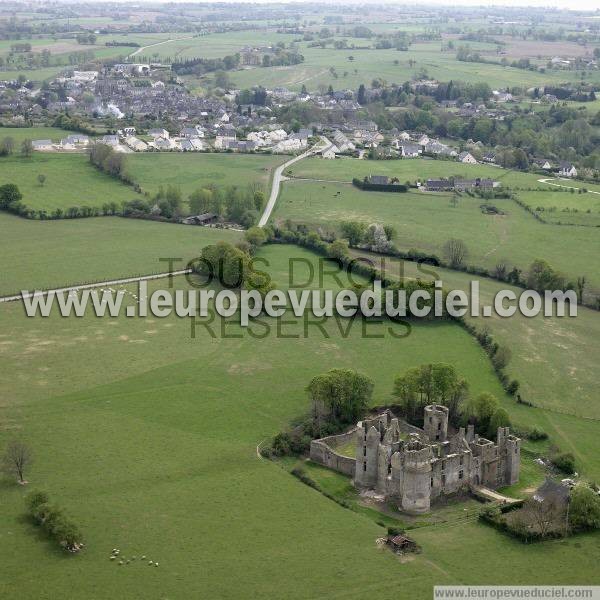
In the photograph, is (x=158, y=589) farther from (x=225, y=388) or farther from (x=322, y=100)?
(x=322, y=100)

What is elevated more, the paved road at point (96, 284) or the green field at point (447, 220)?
the green field at point (447, 220)

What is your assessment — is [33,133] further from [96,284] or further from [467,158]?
[96,284]

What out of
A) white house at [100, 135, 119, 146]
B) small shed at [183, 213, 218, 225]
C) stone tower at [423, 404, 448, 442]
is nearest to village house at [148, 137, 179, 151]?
white house at [100, 135, 119, 146]

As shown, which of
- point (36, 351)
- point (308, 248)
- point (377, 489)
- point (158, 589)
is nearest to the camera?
point (158, 589)

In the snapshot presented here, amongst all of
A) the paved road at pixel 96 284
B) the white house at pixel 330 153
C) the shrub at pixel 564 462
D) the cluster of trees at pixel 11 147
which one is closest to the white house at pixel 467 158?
the white house at pixel 330 153

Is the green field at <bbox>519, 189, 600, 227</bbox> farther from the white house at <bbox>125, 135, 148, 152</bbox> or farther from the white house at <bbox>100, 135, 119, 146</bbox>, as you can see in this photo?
the white house at <bbox>100, 135, 119, 146</bbox>

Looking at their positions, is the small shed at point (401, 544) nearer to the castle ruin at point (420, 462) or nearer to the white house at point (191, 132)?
the castle ruin at point (420, 462)

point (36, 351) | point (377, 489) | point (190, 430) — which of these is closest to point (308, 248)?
point (36, 351)
